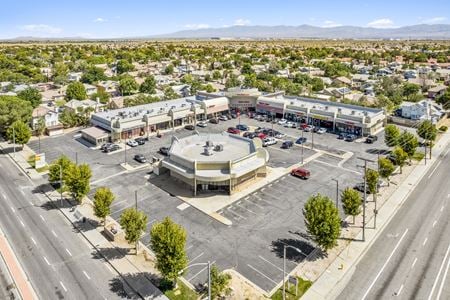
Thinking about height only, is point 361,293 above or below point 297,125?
below

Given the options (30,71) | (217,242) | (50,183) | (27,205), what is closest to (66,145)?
(50,183)

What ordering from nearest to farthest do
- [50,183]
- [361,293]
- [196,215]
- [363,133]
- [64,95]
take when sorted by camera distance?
1. [361,293]
2. [196,215]
3. [50,183]
4. [363,133]
5. [64,95]

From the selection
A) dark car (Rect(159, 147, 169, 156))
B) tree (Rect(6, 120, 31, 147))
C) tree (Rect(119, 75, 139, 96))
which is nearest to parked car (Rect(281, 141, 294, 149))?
dark car (Rect(159, 147, 169, 156))

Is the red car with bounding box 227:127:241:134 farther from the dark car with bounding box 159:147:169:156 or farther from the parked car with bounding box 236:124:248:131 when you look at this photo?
the dark car with bounding box 159:147:169:156

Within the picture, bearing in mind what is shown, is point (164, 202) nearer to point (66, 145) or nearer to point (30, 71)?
point (66, 145)

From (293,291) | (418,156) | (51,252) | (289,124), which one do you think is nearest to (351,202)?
(293,291)

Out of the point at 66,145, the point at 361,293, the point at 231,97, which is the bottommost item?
the point at 361,293

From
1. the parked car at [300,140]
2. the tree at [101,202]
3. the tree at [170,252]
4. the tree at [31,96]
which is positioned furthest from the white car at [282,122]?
the tree at [31,96]
